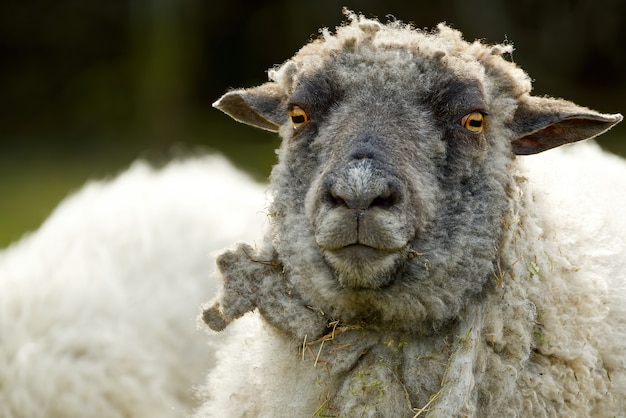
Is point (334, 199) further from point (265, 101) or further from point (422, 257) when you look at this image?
point (265, 101)

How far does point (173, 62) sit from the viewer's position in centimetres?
2038

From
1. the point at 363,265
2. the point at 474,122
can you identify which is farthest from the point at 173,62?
the point at 363,265

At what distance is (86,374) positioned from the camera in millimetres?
5898

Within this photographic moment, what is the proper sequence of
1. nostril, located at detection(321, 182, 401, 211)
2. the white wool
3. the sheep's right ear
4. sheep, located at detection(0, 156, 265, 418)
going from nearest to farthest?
nostril, located at detection(321, 182, 401, 211) → the white wool → the sheep's right ear → sheep, located at detection(0, 156, 265, 418)

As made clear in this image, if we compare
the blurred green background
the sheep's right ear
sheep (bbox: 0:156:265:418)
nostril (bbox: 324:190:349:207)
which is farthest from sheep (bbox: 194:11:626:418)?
the blurred green background

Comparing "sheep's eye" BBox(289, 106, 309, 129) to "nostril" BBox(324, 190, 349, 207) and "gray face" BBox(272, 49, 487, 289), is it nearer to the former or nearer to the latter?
"gray face" BBox(272, 49, 487, 289)

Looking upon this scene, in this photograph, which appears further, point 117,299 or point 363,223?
point 117,299

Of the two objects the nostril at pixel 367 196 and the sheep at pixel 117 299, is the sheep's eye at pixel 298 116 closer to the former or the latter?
the nostril at pixel 367 196

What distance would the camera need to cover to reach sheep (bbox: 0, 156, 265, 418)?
19.2ft

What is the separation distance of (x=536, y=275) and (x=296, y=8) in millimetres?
18046

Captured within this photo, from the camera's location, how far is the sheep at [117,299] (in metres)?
5.85

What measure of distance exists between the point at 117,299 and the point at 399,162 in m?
3.15

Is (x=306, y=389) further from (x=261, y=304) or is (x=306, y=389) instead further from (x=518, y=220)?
(x=518, y=220)

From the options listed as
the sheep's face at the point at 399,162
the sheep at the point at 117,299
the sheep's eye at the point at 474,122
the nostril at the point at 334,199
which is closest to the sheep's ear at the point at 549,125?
the sheep's face at the point at 399,162
